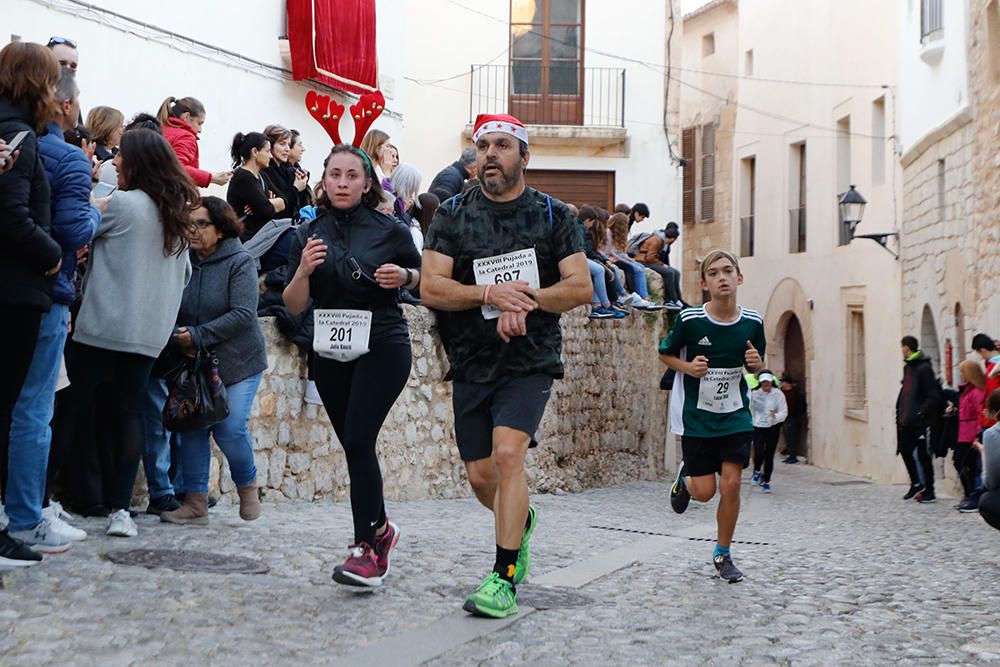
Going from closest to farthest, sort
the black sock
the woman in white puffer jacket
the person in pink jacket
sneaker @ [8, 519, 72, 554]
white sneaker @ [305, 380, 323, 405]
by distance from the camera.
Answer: the black sock
sneaker @ [8, 519, 72, 554]
white sneaker @ [305, 380, 323, 405]
the person in pink jacket
the woman in white puffer jacket

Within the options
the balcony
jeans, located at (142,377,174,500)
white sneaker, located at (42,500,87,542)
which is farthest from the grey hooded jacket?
the balcony

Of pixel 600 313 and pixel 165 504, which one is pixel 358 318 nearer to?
pixel 165 504

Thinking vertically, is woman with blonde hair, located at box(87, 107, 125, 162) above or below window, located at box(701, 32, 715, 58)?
below

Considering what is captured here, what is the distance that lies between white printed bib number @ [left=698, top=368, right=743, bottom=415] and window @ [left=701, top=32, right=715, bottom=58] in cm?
3063

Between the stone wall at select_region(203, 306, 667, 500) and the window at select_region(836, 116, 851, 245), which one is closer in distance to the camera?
the stone wall at select_region(203, 306, 667, 500)

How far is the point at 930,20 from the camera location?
22.2m

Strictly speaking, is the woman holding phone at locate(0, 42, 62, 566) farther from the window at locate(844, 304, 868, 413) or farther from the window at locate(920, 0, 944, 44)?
the window at locate(844, 304, 868, 413)

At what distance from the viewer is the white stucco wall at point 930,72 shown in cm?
2034

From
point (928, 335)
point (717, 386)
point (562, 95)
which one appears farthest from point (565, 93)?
point (717, 386)

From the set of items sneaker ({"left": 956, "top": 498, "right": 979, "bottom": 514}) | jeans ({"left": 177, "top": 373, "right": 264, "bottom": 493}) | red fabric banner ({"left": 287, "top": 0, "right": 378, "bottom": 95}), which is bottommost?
sneaker ({"left": 956, "top": 498, "right": 979, "bottom": 514})

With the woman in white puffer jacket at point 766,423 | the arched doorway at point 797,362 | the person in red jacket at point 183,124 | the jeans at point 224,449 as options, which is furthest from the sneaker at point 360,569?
the arched doorway at point 797,362

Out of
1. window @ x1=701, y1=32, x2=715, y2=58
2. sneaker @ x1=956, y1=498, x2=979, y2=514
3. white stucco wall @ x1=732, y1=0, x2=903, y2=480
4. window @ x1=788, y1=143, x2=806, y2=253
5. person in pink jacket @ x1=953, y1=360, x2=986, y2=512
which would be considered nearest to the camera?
person in pink jacket @ x1=953, y1=360, x2=986, y2=512

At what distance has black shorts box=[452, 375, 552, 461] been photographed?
6.08 meters

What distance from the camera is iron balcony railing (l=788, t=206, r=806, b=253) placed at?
3198 centimetres
